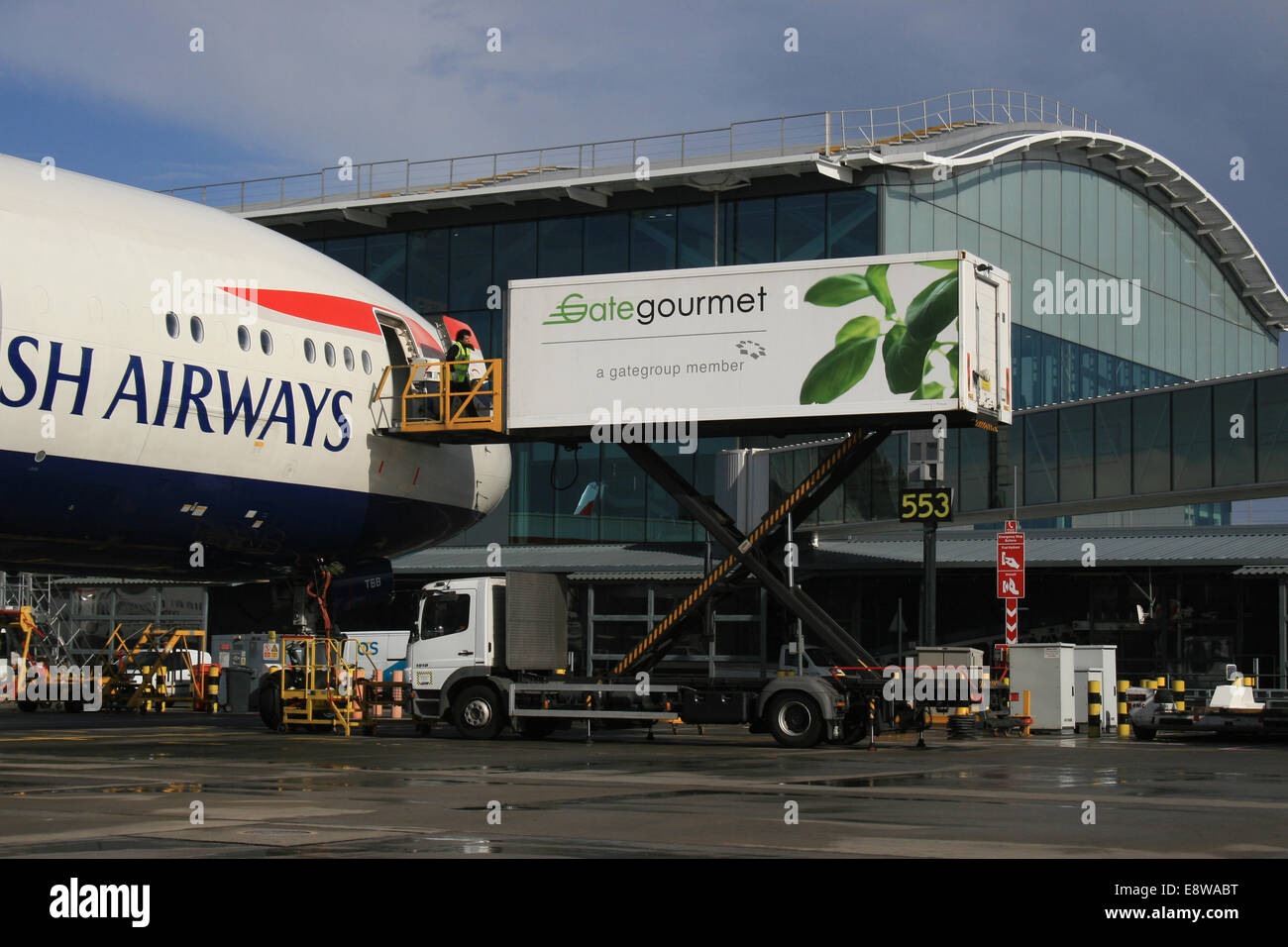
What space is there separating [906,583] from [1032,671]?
50.5 feet

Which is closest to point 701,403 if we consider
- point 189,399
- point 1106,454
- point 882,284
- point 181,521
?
point 882,284

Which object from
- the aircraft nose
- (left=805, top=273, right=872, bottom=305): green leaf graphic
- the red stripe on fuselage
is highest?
(left=805, top=273, right=872, bottom=305): green leaf graphic

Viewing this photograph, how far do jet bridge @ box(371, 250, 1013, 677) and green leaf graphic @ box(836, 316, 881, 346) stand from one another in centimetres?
2

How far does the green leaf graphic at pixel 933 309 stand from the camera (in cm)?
2620

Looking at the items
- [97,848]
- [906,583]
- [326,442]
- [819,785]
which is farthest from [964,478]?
[97,848]

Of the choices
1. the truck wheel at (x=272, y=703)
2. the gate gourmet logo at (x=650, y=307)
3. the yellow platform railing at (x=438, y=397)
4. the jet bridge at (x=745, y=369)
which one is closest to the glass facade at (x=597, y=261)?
the truck wheel at (x=272, y=703)

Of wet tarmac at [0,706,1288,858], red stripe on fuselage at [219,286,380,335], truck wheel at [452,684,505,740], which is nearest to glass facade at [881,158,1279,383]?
red stripe on fuselage at [219,286,380,335]

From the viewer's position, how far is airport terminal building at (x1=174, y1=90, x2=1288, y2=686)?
41.7 meters

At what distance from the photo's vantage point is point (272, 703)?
97.1ft

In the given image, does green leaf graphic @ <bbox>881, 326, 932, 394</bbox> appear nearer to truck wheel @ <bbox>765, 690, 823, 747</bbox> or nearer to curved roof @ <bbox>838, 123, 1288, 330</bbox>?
truck wheel @ <bbox>765, 690, 823, 747</bbox>

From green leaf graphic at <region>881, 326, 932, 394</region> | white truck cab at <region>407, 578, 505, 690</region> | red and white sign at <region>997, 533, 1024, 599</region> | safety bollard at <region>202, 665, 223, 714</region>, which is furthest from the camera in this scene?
safety bollard at <region>202, 665, 223, 714</region>

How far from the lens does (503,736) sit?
29734 millimetres

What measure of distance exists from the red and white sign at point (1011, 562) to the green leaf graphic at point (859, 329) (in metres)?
8.67

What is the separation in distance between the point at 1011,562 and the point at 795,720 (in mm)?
9164
